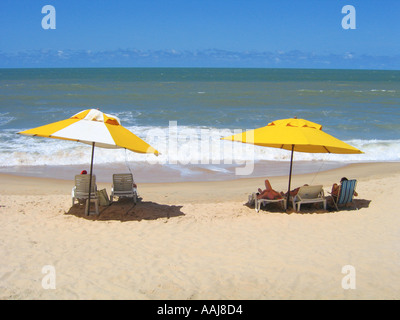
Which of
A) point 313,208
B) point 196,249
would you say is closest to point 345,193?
point 313,208

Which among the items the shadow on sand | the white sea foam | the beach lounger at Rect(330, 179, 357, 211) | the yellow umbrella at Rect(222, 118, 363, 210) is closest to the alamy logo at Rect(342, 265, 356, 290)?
the yellow umbrella at Rect(222, 118, 363, 210)

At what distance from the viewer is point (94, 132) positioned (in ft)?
22.8

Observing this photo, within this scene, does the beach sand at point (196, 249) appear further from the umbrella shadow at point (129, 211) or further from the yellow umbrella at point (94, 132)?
the yellow umbrella at point (94, 132)

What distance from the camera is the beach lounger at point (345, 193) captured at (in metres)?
8.50

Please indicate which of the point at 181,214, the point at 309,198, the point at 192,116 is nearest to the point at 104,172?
the point at 181,214

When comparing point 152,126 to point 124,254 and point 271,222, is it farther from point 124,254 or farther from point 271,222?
point 124,254

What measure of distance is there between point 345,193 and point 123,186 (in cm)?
458

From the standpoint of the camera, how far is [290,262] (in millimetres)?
5703

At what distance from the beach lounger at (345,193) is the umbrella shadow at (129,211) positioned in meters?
3.20

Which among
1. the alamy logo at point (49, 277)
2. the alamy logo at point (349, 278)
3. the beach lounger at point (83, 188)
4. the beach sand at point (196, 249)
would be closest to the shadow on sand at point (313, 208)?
the beach sand at point (196, 249)

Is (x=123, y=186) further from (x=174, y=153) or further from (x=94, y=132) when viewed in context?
(x=174, y=153)

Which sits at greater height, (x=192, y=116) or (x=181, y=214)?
(x=192, y=116)

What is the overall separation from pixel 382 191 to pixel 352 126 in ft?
40.1
